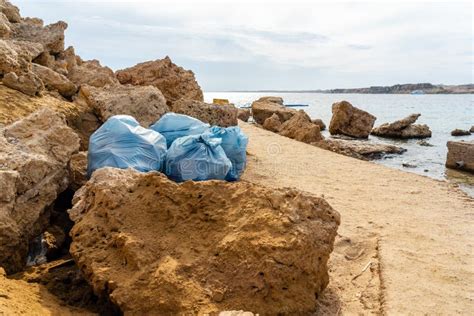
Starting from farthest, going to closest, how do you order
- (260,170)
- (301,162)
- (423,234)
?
1. (301,162)
2. (260,170)
3. (423,234)

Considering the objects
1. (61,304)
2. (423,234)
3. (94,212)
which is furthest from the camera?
(423,234)

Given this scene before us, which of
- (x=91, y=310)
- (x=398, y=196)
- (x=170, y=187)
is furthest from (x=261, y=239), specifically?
(x=398, y=196)

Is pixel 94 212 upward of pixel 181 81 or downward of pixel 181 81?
downward

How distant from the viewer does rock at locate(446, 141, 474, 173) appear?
10965 millimetres

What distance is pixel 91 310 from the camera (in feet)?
8.50

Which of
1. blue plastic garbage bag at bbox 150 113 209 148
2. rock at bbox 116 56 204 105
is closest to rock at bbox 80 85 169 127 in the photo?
blue plastic garbage bag at bbox 150 113 209 148

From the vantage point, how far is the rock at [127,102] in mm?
5918

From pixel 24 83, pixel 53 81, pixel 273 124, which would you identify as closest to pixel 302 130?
pixel 273 124

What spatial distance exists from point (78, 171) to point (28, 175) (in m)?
1.04

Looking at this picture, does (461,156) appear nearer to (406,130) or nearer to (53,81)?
(406,130)

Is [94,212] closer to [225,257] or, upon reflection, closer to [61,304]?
[61,304]

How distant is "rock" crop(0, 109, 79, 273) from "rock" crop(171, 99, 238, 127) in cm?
359

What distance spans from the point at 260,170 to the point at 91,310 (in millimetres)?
4630

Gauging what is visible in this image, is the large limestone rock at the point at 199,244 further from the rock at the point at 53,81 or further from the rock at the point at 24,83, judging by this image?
the rock at the point at 53,81
